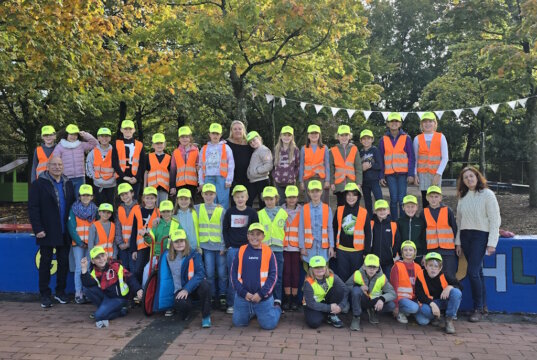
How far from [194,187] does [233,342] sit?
3033 mm

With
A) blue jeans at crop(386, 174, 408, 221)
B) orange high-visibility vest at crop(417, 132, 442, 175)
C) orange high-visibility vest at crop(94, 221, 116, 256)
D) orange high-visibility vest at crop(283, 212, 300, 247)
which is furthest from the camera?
blue jeans at crop(386, 174, 408, 221)

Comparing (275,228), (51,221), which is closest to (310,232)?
(275,228)

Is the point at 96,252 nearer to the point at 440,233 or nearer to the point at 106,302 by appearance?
Answer: the point at 106,302

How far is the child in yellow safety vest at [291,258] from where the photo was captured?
649 centimetres

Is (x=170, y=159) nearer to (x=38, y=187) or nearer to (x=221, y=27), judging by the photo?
(x=38, y=187)

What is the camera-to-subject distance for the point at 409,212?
6.32 metres

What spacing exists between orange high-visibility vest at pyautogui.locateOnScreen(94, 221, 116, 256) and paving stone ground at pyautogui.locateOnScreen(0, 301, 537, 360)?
971mm

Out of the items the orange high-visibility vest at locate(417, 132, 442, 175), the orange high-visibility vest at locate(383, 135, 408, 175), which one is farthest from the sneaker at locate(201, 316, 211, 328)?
the orange high-visibility vest at locate(417, 132, 442, 175)

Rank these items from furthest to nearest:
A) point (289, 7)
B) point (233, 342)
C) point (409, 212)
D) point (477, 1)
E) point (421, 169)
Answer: point (477, 1) → point (289, 7) → point (421, 169) → point (409, 212) → point (233, 342)

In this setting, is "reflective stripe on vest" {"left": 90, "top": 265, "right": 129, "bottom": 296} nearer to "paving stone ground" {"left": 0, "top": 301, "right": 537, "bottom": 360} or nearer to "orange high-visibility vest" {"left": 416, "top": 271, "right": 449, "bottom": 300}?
"paving stone ground" {"left": 0, "top": 301, "right": 537, "bottom": 360}

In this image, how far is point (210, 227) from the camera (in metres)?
6.50

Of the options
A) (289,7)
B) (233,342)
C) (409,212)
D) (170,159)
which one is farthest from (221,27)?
(233,342)

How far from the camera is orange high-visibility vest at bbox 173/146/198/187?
24.4 ft

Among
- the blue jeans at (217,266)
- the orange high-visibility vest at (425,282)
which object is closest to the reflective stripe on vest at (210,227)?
the blue jeans at (217,266)
